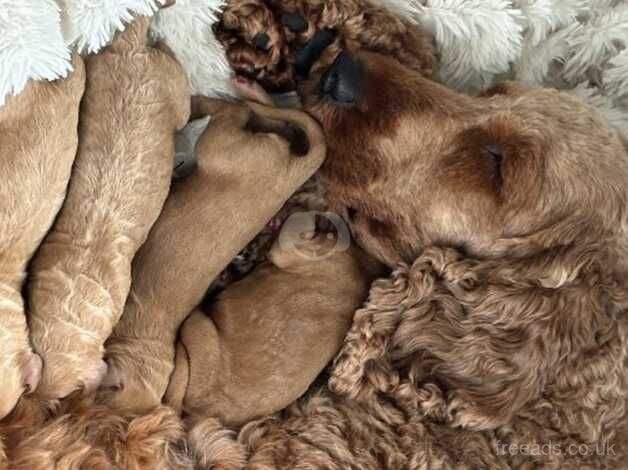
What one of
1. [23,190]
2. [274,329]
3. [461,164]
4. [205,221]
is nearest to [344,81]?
[461,164]

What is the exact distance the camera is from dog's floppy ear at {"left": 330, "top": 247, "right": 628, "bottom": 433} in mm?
1823

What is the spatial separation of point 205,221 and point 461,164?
53 centimetres

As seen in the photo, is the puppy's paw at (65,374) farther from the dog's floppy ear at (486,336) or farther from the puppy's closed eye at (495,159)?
the puppy's closed eye at (495,159)

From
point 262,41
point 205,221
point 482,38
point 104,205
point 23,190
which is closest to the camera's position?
point 23,190

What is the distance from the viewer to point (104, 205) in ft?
5.15

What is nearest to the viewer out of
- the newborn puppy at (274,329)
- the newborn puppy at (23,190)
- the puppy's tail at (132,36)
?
the newborn puppy at (23,190)

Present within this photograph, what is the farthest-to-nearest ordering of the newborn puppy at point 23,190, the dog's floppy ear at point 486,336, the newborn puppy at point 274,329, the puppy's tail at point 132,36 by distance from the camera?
the dog's floppy ear at point 486,336
the newborn puppy at point 274,329
the puppy's tail at point 132,36
the newborn puppy at point 23,190

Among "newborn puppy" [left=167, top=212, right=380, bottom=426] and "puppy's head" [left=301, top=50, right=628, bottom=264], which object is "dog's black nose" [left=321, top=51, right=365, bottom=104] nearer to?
"puppy's head" [left=301, top=50, right=628, bottom=264]

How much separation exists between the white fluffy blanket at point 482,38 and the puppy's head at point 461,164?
197mm

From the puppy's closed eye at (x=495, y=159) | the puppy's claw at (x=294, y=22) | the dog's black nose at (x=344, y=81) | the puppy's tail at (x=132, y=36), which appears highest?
the puppy's tail at (x=132, y=36)

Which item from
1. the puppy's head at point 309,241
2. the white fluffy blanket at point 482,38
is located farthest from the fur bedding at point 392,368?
the puppy's head at point 309,241

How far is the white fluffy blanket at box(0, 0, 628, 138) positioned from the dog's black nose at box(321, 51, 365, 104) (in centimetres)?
20

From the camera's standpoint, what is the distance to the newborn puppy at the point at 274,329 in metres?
1.71

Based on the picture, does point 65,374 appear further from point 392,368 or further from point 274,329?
point 392,368
